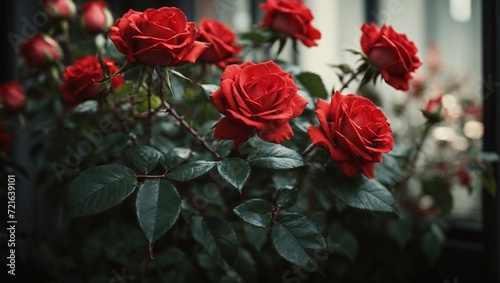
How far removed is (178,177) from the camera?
0.51 m

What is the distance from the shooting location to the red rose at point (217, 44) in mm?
667

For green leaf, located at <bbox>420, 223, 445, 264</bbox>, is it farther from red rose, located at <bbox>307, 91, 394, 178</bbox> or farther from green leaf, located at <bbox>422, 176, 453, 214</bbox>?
red rose, located at <bbox>307, 91, 394, 178</bbox>

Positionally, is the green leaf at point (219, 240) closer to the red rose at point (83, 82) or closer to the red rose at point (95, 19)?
the red rose at point (83, 82)

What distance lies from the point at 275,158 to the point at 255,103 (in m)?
0.09

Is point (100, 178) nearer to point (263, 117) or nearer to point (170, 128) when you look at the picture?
point (263, 117)

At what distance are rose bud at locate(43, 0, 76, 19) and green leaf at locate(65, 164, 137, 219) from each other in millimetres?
525

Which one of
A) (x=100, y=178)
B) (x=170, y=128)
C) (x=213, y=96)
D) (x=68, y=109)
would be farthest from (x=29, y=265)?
(x=213, y=96)

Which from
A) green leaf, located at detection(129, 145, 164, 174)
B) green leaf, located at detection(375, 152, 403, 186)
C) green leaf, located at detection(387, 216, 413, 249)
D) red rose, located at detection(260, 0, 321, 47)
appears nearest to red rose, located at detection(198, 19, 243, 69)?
red rose, located at detection(260, 0, 321, 47)

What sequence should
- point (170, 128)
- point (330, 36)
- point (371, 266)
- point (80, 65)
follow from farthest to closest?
point (330, 36), point (371, 266), point (170, 128), point (80, 65)

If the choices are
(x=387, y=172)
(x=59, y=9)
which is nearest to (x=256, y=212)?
(x=387, y=172)

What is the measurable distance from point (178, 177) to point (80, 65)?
0.27 m

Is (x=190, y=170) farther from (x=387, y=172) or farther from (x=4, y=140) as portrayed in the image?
(x=4, y=140)

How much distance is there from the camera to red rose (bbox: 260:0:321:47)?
2.33ft

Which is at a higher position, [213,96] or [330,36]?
[213,96]
